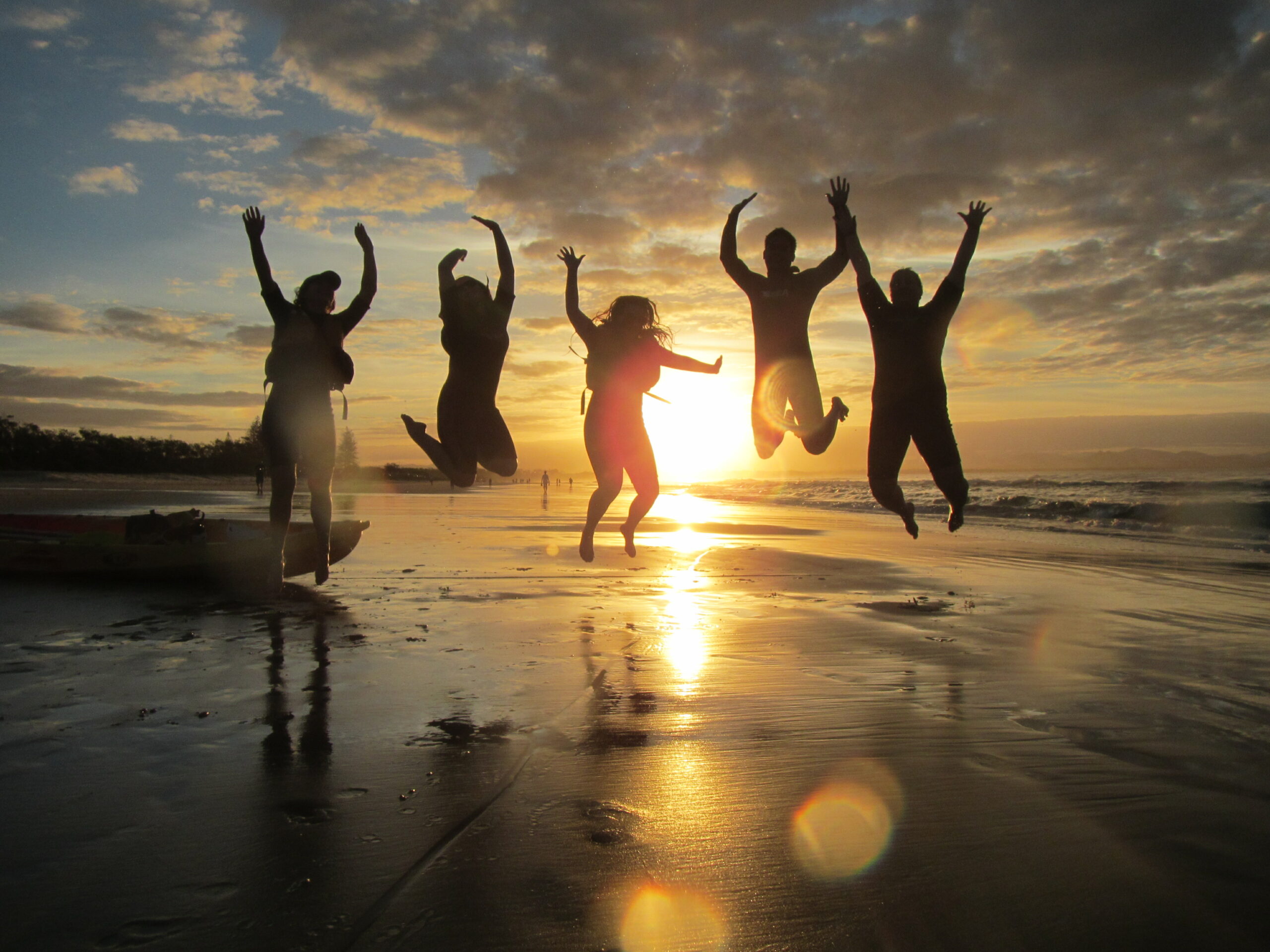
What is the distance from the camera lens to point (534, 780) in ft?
14.1

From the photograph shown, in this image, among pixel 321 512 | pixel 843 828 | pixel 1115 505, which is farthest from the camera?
pixel 1115 505

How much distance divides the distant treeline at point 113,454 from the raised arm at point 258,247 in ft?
188

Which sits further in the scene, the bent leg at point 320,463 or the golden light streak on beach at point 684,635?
the golden light streak on beach at point 684,635

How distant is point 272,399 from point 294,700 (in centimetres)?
259

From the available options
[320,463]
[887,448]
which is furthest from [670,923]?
[320,463]

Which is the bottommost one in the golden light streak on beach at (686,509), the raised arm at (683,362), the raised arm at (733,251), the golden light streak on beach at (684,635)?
the golden light streak on beach at (686,509)

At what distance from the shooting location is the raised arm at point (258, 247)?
6367 mm

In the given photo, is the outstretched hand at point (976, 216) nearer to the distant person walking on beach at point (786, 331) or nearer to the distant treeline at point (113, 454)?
the distant person walking on beach at point (786, 331)

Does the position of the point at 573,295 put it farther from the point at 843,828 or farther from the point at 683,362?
the point at 843,828

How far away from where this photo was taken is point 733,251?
5.56 meters

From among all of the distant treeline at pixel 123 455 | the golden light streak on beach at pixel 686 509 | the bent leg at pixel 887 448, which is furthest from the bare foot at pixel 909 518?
the distant treeline at pixel 123 455

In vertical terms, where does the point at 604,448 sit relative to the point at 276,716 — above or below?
above

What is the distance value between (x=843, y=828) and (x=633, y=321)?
4.03 m

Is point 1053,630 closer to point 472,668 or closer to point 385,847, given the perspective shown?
point 472,668
